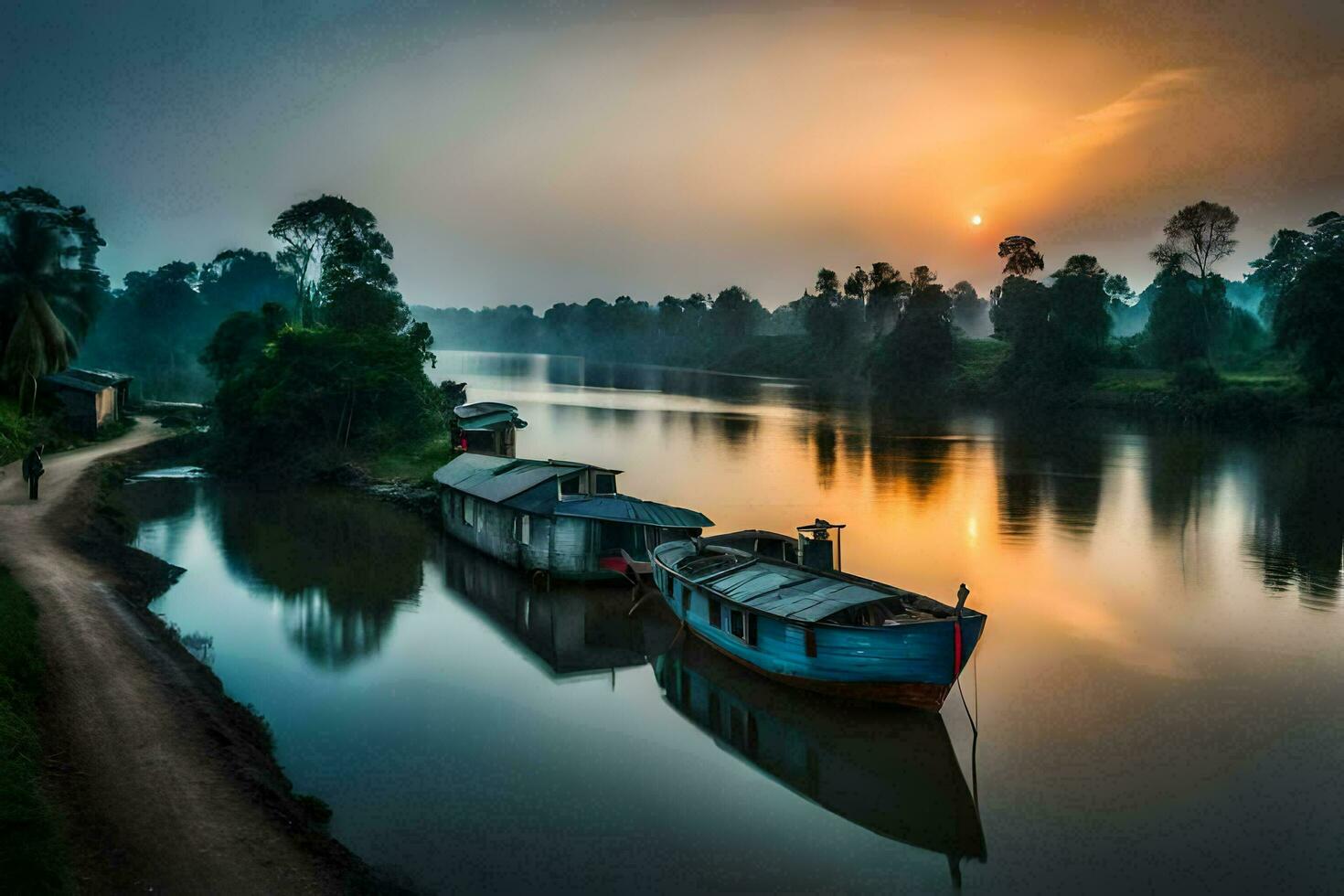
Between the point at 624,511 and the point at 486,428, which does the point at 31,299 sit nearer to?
the point at 486,428

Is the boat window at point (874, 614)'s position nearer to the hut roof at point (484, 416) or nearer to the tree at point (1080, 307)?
the hut roof at point (484, 416)

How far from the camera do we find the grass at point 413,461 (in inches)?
1901

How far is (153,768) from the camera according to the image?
44.8ft

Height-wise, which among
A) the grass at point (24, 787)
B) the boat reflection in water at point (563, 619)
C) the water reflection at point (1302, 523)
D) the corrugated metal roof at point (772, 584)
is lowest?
the boat reflection in water at point (563, 619)

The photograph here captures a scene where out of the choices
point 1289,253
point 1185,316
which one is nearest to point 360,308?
point 1185,316

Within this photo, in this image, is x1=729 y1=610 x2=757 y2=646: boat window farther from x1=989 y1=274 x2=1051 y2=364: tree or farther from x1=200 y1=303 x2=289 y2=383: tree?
x1=989 y1=274 x2=1051 y2=364: tree

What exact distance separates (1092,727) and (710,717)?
8288 millimetres

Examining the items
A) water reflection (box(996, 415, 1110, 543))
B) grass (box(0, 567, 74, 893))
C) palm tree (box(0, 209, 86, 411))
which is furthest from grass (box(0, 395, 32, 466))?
water reflection (box(996, 415, 1110, 543))

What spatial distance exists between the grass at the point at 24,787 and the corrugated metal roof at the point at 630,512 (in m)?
14.9

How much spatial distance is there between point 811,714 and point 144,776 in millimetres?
12685

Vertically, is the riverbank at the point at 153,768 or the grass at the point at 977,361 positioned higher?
the grass at the point at 977,361

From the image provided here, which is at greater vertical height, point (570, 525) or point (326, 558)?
point (570, 525)

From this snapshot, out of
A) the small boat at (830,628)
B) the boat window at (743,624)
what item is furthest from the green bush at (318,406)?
the boat window at (743,624)

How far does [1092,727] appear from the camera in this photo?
19547mm
